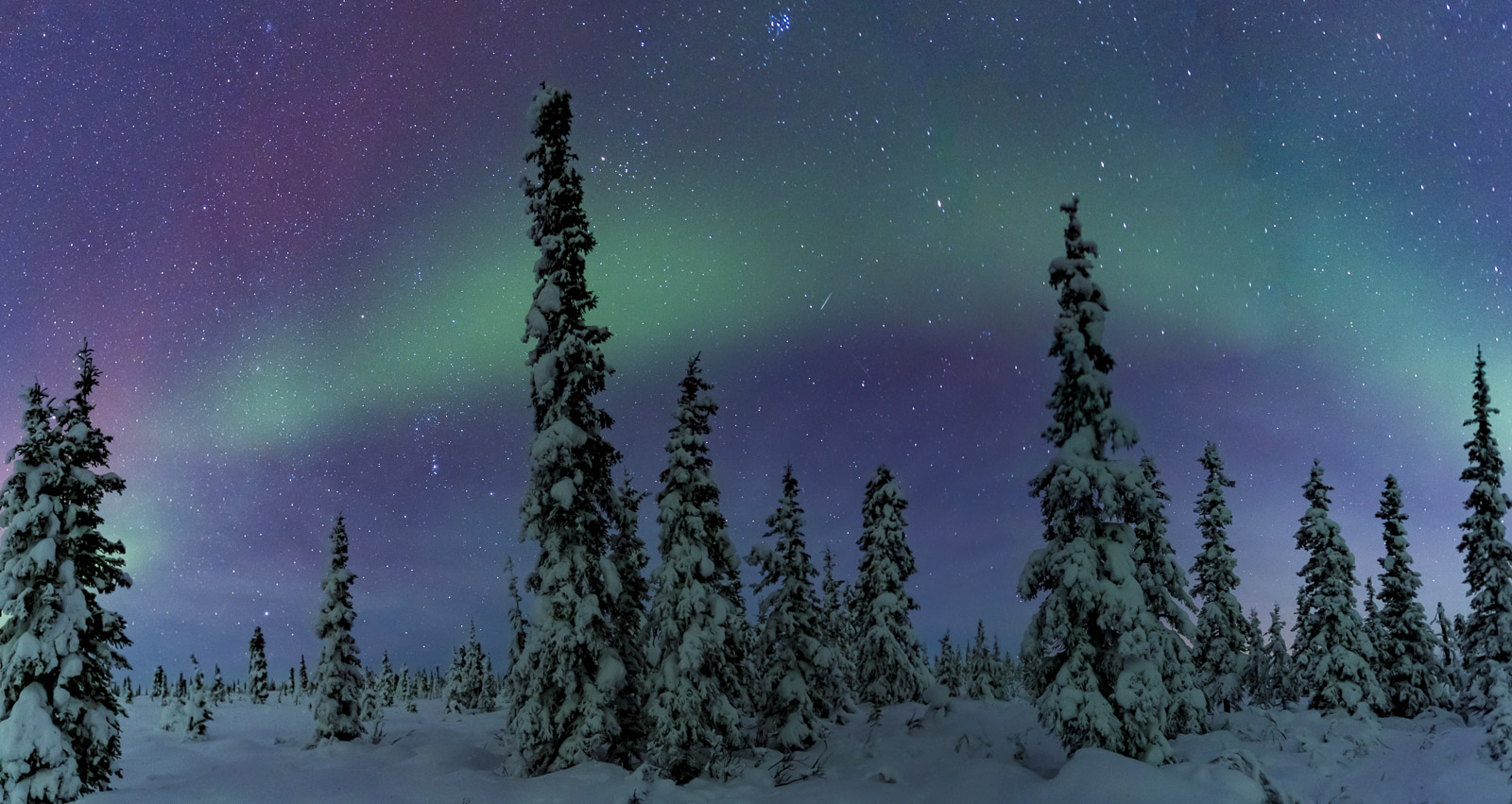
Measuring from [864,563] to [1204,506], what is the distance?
1763 centimetres

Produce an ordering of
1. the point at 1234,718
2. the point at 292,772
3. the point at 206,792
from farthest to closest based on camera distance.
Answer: the point at 1234,718 < the point at 292,772 < the point at 206,792

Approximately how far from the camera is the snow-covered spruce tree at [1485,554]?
1382 inches

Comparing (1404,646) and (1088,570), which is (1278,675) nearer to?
(1404,646)

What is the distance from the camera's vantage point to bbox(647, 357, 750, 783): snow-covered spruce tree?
21.5m

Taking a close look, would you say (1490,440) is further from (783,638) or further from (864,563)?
(783,638)

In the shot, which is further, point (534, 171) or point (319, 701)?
point (319, 701)

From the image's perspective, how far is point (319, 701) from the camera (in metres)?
36.0

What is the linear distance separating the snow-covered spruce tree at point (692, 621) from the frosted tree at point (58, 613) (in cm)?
1312

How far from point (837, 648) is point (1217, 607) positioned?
18.8 metres

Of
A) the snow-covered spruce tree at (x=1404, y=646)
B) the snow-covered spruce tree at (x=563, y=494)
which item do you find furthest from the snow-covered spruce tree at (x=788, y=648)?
the snow-covered spruce tree at (x=1404, y=646)

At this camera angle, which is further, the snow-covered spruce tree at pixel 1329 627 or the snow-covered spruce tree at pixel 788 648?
the snow-covered spruce tree at pixel 1329 627

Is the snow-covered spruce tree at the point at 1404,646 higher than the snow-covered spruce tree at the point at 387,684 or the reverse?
higher

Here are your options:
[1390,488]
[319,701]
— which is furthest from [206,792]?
[1390,488]

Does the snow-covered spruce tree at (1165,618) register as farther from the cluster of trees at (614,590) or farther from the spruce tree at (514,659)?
the spruce tree at (514,659)
